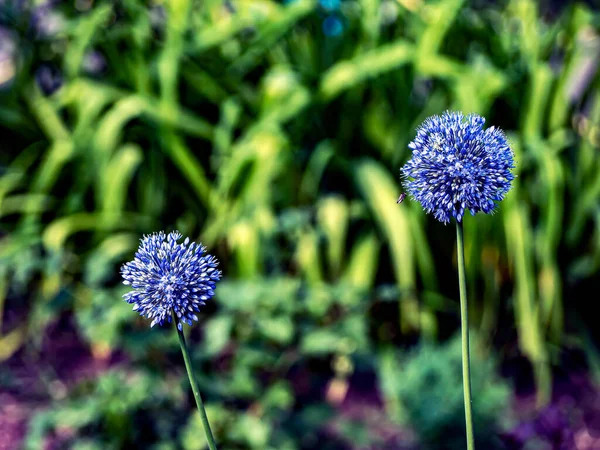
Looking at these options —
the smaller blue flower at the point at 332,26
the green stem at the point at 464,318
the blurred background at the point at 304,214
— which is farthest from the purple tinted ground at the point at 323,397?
the green stem at the point at 464,318

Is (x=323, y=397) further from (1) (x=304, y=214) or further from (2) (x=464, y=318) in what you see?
(2) (x=464, y=318)

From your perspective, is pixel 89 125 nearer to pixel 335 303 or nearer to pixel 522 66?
pixel 335 303

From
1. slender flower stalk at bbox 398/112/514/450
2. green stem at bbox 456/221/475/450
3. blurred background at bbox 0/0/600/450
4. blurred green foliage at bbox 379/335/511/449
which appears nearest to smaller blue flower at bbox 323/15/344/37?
blurred background at bbox 0/0/600/450

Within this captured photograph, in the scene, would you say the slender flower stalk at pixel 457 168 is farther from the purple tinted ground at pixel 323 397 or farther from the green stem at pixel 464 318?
the purple tinted ground at pixel 323 397

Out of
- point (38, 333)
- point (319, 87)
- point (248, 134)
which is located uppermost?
point (319, 87)

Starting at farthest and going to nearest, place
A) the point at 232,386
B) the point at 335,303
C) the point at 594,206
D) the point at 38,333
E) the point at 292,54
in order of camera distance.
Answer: the point at 292,54, the point at 38,333, the point at 594,206, the point at 335,303, the point at 232,386

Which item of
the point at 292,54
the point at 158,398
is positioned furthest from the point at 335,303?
the point at 292,54
